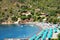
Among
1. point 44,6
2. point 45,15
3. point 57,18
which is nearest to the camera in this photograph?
point 57,18

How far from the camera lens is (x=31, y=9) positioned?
240 ft

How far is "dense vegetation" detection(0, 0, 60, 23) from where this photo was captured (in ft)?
224

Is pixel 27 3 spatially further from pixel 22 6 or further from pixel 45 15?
pixel 45 15

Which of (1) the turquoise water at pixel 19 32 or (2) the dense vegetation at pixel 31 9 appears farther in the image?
(2) the dense vegetation at pixel 31 9

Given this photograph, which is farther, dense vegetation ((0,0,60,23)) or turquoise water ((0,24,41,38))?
dense vegetation ((0,0,60,23))

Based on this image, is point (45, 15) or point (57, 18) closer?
point (57, 18)

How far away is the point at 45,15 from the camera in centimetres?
6862

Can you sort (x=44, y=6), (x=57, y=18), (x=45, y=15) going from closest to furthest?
(x=57, y=18)
(x=45, y=15)
(x=44, y=6)

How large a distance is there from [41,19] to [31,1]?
1315cm

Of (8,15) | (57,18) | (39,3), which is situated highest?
(39,3)

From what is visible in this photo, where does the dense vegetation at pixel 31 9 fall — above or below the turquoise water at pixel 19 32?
above

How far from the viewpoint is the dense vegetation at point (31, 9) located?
68250 millimetres

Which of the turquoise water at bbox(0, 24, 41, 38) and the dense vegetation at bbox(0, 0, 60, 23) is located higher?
the dense vegetation at bbox(0, 0, 60, 23)

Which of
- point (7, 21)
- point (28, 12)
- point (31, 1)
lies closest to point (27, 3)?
point (31, 1)
